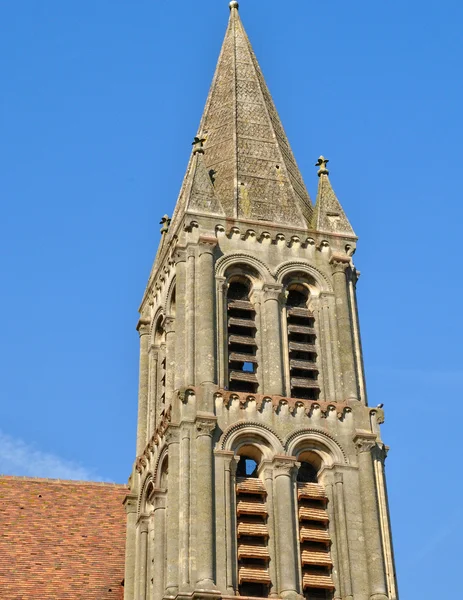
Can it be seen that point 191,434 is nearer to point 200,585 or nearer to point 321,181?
point 200,585

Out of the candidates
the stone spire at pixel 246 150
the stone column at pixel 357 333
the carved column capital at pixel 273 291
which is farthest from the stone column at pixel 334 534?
the stone spire at pixel 246 150

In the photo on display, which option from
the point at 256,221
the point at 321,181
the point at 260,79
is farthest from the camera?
the point at 260,79

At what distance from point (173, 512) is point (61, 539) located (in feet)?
18.3

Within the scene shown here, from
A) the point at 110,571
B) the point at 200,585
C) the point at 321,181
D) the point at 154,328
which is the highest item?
the point at 321,181

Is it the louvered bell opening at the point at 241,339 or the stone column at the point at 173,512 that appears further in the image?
the louvered bell opening at the point at 241,339

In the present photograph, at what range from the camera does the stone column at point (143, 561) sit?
30.1 meters

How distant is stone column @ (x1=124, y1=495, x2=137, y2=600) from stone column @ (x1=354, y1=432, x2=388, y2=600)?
6.03m

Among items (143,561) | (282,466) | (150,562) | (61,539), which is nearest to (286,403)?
(282,466)

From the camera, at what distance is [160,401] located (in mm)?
33062

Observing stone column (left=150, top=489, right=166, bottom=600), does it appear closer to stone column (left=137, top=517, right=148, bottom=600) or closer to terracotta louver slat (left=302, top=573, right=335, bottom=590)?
stone column (left=137, top=517, right=148, bottom=600)

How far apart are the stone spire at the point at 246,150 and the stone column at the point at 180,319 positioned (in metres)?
1.57

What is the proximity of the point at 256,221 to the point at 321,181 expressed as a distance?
338 centimetres

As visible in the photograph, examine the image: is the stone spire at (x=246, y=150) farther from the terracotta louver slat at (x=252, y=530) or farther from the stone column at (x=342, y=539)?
the terracotta louver slat at (x=252, y=530)

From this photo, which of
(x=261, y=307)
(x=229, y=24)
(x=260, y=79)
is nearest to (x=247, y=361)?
(x=261, y=307)
